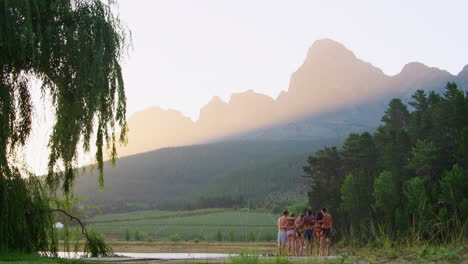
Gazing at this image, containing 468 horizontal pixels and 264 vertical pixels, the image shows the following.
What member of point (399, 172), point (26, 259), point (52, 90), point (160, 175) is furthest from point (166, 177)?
point (26, 259)

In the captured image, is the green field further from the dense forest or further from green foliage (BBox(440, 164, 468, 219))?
green foliage (BBox(440, 164, 468, 219))

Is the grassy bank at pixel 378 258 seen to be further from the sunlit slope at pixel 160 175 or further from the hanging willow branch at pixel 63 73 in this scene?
the sunlit slope at pixel 160 175

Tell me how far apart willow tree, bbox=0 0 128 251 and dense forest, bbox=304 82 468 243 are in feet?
104

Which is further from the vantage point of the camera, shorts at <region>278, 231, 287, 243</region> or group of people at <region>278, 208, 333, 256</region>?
shorts at <region>278, 231, 287, 243</region>

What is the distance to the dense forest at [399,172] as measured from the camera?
4388cm

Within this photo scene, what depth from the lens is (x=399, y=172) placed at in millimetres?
52531

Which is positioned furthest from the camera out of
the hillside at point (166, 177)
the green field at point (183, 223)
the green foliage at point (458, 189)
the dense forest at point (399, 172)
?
the hillside at point (166, 177)

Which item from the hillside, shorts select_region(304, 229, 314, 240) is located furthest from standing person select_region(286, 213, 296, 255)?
the hillside

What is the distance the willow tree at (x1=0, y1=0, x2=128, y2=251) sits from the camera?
11.5 m

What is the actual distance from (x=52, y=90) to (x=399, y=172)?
45341 mm

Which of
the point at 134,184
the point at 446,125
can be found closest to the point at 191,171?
the point at 134,184

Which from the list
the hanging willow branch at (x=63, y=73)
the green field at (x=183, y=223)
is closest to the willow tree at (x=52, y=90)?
the hanging willow branch at (x=63, y=73)

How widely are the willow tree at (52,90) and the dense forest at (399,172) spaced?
3173 cm

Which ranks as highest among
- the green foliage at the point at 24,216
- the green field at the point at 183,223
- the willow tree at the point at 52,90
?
the willow tree at the point at 52,90
